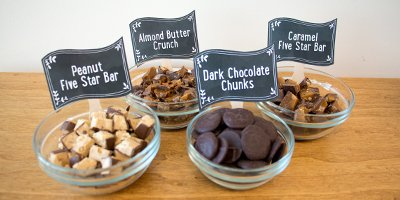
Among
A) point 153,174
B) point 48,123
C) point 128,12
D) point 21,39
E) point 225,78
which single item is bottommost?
point 153,174

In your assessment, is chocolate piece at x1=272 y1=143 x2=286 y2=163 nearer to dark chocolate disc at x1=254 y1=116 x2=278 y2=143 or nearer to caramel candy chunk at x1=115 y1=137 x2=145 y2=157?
dark chocolate disc at x1=254 y1=116 x2=278 y2=143

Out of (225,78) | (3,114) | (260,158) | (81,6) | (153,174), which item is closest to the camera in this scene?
(260,158)

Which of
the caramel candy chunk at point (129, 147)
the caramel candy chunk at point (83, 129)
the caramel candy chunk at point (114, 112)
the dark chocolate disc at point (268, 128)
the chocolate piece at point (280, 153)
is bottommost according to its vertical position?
the chocolate piece at point (280, 153)

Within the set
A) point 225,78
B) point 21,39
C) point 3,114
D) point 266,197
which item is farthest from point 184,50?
point 21,39

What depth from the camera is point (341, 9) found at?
93.5 inches

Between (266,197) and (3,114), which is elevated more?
(3,114)

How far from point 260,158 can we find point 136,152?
60 cm

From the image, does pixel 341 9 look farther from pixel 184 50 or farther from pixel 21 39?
pixel 21 39

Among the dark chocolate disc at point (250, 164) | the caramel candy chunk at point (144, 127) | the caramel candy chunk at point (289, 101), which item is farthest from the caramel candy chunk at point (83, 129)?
the caramel candy chunk at point (289, 101)

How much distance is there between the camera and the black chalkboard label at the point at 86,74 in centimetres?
142

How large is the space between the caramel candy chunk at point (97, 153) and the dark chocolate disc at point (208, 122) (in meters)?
0.47

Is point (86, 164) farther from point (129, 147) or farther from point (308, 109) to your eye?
point (308, 109)

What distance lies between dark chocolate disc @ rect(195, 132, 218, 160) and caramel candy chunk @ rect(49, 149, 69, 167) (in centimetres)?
64

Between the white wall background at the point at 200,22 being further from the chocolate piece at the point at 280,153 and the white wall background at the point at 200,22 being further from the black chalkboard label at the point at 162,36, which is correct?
the chocolate piece at the point at 280,153
